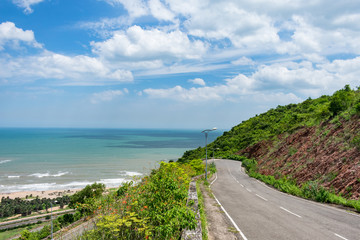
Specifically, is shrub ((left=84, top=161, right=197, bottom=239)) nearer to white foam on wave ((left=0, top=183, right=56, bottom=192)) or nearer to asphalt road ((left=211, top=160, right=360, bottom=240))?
asphalt road ((left=211, top=160, right=360, bottom=240))

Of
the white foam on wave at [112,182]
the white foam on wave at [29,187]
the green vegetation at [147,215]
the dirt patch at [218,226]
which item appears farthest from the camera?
the white foam on wave at [29,187]

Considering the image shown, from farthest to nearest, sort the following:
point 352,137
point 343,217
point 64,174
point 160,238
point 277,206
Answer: point 64,174 < point 352,137 < point 277,206 < point 343,217 < point 160,238

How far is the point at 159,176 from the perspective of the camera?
26.6ft

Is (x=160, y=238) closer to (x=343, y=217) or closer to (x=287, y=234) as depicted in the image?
(x=287, y=234)

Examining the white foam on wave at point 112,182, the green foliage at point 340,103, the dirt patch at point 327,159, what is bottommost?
the white foam on wave at point 112,182

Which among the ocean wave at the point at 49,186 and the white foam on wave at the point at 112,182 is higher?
the white foam on wave at the point at 112,182

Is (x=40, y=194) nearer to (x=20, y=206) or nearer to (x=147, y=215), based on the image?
(x=20, y=206)

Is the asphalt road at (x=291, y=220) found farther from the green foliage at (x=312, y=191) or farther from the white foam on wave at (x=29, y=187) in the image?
the white foam on wave at (x=29, y=187)

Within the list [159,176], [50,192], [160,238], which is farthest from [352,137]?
[50,192]

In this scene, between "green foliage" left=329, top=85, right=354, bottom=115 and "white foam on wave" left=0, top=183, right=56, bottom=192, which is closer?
"green foliage" left=329, top=85, right=354, bottom=115

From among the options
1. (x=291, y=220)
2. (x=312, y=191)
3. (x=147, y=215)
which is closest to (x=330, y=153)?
(x=312, y=191)

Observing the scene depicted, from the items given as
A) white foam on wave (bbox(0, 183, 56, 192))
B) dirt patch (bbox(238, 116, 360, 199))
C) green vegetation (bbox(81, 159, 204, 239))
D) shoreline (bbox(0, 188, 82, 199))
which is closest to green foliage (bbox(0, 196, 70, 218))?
shoreline (bbox(0, 188, 82, 199))

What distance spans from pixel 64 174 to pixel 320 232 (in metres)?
81.1

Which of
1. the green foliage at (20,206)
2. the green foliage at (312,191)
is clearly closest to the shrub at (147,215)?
the green foliage at (312,191)
